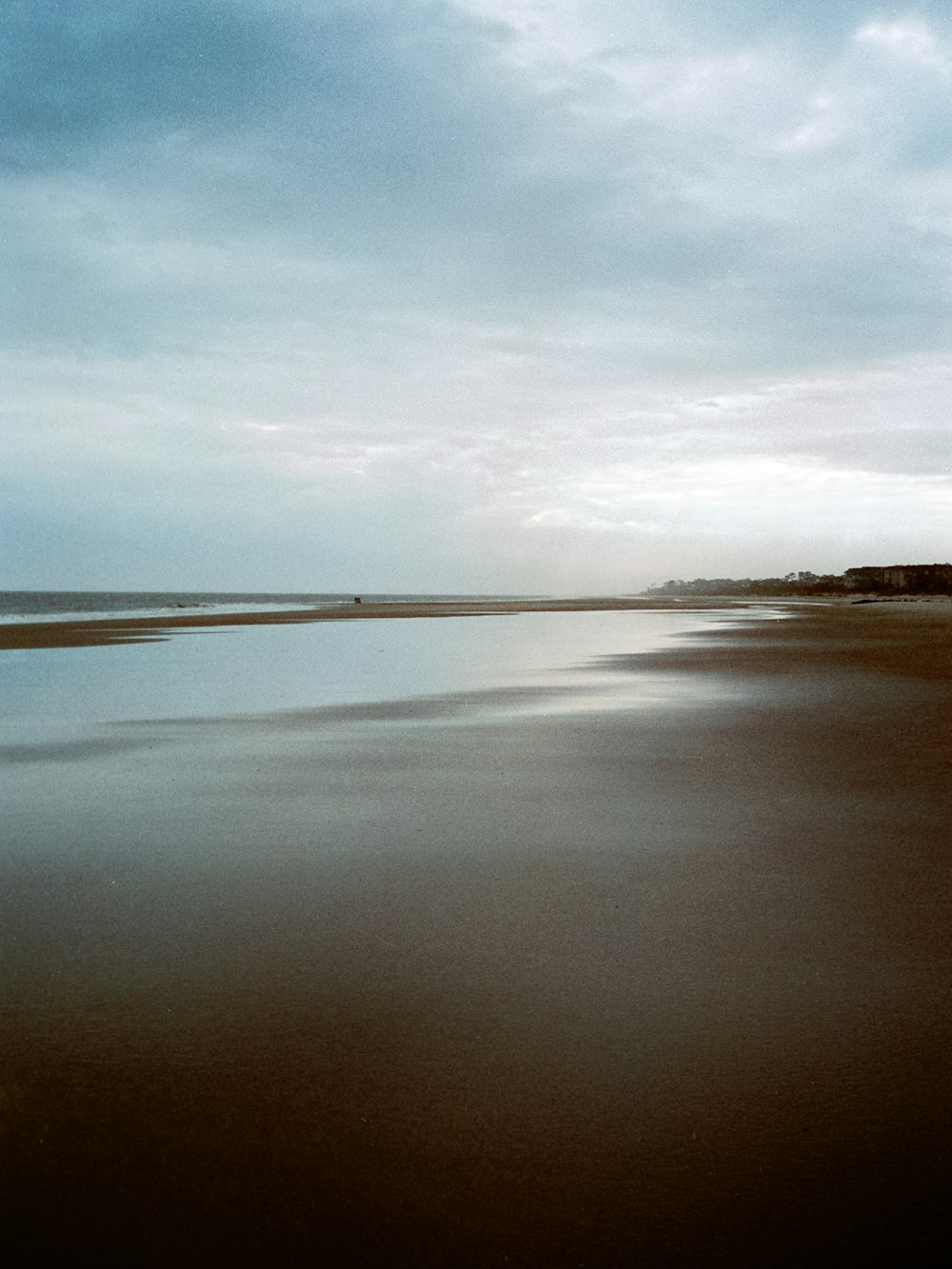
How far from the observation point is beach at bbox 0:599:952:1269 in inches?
108

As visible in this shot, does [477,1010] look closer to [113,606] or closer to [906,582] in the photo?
[113,606]

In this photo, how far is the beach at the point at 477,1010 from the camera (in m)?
2.73

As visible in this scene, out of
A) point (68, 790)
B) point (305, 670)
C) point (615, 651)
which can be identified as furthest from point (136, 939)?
point (615, 651)

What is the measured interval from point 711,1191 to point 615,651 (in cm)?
2315

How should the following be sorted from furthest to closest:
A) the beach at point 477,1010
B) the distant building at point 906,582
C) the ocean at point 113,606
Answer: the distant building at point 906,582 → the ocean at point 113,606 → the beach at point 477,1010

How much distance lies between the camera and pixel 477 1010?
13.0ft

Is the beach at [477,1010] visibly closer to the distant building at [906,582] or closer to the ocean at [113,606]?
the ocean at [113,606]

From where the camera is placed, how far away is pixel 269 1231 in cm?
266

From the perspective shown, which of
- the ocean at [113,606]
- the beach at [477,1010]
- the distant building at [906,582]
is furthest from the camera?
the distant building at [906,582]

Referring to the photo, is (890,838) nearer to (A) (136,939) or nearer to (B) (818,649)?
(A) (136,939)

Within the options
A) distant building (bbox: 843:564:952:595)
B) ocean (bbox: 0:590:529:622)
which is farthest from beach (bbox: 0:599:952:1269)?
distant building (bbox: 843:564:952:595)

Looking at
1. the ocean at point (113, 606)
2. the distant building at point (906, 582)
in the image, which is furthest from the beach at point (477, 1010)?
the distant building at point (906, 582)

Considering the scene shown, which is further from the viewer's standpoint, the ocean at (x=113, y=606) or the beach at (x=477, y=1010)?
the ocean at (x=113, y=606)

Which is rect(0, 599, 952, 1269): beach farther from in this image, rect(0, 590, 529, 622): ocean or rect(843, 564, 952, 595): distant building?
rect(843, 564, 952, 595): distant building
